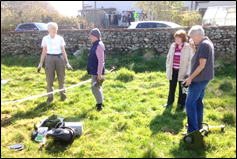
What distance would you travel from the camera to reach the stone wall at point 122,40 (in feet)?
32.7

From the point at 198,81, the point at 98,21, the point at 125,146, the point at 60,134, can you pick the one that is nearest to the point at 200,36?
the point at 198,81

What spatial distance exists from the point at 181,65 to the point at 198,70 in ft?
5.10

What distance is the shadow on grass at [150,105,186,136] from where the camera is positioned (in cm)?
419

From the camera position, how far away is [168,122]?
4.51 metres

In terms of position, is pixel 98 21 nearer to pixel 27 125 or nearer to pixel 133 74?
pixel 133 74

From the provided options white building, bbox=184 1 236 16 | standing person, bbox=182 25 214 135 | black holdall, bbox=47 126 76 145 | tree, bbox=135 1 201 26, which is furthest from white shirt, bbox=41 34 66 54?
white building, bbox=184 1 236 16

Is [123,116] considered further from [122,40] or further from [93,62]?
[122,40]

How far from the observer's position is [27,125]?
443cm

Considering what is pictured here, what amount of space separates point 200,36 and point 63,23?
1591 cm

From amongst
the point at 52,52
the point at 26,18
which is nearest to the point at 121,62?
the point at 52,52

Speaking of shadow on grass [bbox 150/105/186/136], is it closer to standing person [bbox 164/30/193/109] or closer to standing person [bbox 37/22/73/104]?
standing person [bbox 164/30/193/109]

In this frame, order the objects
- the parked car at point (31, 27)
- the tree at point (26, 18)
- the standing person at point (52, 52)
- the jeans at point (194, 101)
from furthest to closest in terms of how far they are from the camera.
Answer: the tree at point (26, 18) < the parked car at point (31, 27) < the standing person at point (52, 52) < the jeans at point (194, 101)

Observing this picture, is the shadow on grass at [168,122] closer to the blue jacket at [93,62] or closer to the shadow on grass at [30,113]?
the blue jacket at [93,62]

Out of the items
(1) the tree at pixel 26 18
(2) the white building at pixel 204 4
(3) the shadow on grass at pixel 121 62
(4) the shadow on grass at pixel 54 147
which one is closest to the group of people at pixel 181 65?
(4) the shadow on grass at pixel 54 147
